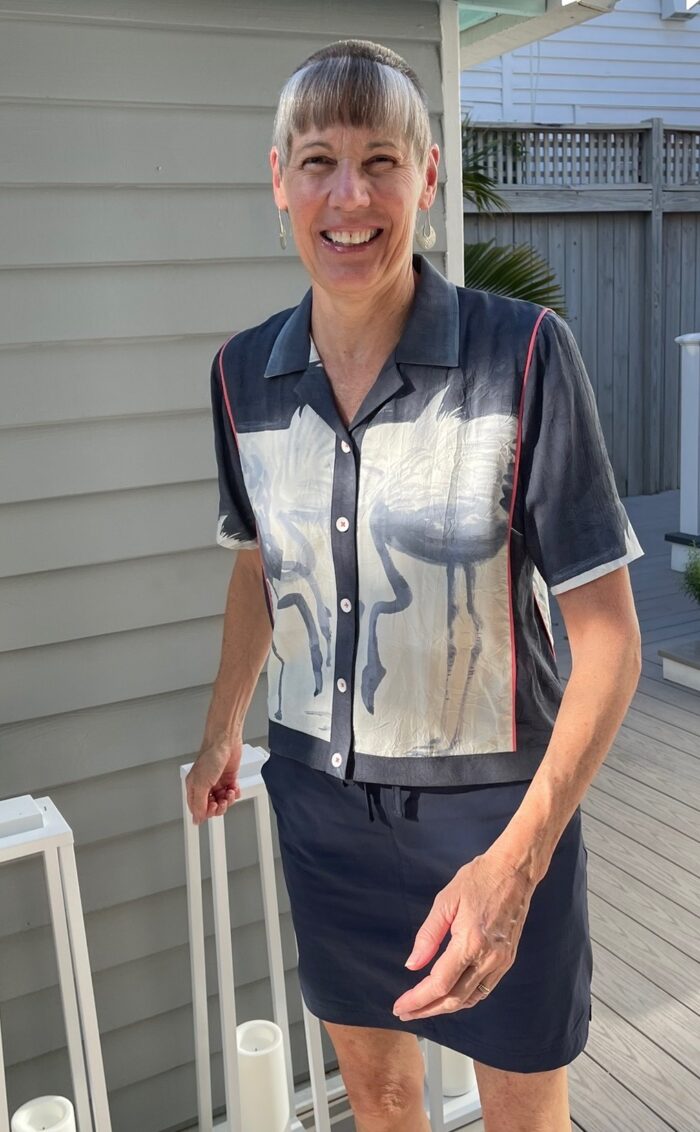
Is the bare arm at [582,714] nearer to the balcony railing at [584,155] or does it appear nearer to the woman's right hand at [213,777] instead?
the woman's right hand at [213,777]

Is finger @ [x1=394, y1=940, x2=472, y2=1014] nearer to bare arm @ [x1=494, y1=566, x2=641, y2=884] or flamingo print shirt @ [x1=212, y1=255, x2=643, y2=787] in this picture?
bare arm @ [x1=494, y1=566, x2=641, y2=884]

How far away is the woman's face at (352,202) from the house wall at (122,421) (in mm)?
786

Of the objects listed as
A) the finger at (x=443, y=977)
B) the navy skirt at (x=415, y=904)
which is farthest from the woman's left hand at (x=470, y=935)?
the navy skirt at (x=415, y=904)

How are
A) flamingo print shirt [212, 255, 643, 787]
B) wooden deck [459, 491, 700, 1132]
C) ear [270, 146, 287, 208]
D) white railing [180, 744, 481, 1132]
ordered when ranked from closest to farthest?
flamingo print shirt [212, 255, 643, 787]
ear [270, 146, 287, 208]
white railing [180, 744, 481, 1132]
wooden deck [459, 491, 700, 1132]

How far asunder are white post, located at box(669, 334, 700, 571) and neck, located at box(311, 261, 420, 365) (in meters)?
4.71

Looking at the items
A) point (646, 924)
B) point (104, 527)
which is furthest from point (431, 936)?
point (646, 924)

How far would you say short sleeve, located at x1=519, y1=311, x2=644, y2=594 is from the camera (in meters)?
1.14

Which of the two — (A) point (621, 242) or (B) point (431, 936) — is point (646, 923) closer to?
(B) point (431, 936)

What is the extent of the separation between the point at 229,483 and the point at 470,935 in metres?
0.69

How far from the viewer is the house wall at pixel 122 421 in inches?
73.9

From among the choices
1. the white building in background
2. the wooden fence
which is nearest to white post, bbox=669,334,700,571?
the wooden fence

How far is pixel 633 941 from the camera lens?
109 inches

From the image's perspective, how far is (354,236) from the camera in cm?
120

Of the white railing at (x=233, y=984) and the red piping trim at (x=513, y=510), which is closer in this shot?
the red piping trim at (x=513, y=510)
